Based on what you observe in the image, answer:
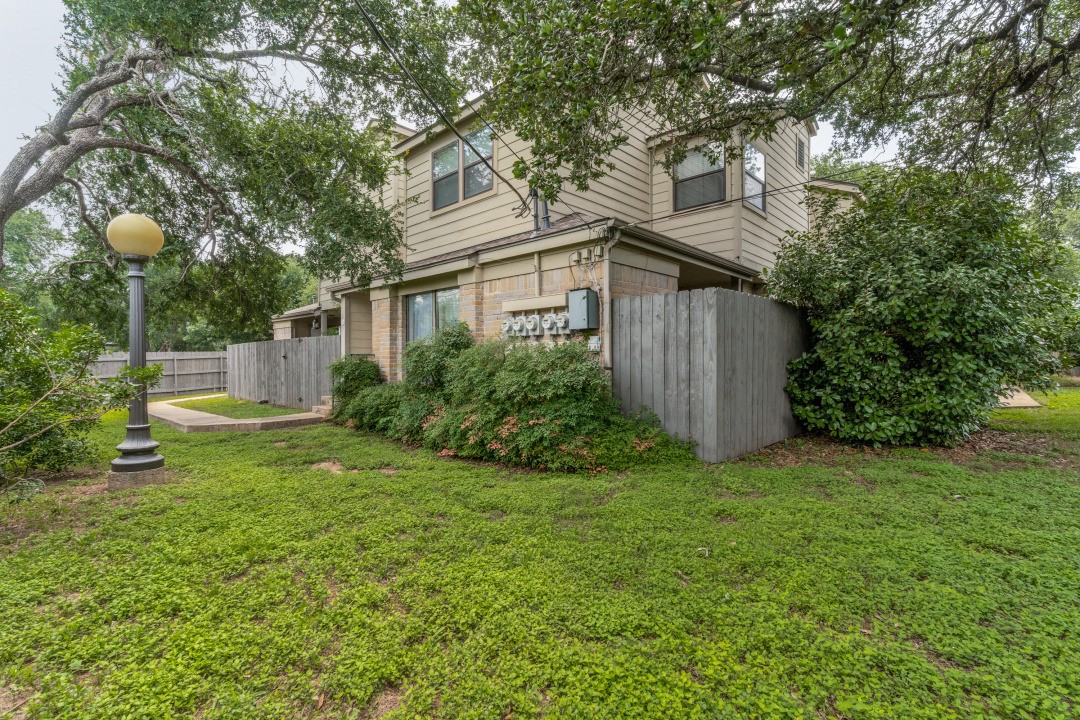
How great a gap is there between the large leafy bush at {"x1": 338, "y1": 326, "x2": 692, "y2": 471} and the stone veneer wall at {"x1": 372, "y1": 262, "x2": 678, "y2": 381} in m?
0.80

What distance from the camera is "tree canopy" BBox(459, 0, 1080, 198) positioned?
154 inches

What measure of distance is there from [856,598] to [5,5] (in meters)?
13.7

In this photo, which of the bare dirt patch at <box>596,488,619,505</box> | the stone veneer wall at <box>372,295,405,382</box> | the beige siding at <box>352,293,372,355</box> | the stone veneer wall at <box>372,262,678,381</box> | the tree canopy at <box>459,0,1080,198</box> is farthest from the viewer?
the beige siding at <box>352,293,372,355</box>

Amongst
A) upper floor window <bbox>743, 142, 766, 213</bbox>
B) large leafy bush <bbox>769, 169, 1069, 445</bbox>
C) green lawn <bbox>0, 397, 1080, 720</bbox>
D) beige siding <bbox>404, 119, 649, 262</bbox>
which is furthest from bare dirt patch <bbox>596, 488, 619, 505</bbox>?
upper floor window <bbox>743, 142, 766, 213</bbox>

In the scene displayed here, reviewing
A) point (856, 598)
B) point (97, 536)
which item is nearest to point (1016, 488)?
point (856, 598)

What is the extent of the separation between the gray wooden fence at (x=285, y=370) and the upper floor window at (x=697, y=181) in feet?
26.5

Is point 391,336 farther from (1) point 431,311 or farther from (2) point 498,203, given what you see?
(2) point 498,203

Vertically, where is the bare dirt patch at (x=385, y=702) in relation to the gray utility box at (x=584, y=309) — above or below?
below

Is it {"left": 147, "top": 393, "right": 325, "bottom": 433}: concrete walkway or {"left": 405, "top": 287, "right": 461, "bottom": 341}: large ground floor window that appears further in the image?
{"left": 147, "top": 393, "right": 325, "bottom": 433}: concrete walkway

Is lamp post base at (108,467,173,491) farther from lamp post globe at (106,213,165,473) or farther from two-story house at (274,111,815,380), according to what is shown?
two-story house at (274,111,815,380)

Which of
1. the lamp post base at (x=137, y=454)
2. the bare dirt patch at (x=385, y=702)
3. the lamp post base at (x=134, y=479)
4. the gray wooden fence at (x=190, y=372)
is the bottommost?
the bare dirt patch at (x=385, y=702)

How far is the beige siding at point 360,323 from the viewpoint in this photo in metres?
9.71

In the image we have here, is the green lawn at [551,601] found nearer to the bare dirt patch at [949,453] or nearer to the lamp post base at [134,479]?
the lamp post base at [134,479]

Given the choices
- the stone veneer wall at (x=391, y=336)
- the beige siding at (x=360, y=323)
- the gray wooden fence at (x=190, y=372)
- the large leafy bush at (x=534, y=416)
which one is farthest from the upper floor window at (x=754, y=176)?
the gray wooden fence at (x=190, y=372)
